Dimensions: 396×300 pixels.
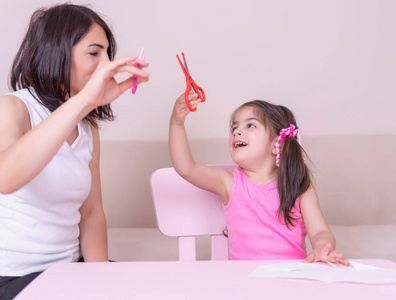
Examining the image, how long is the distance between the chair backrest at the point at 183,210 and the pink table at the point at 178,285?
512 millimetres

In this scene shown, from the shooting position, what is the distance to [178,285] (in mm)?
808

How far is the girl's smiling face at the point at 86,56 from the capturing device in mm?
1261

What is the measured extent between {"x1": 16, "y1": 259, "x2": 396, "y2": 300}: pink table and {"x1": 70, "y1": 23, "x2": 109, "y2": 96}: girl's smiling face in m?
0.54

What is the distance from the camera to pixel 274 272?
87 cm

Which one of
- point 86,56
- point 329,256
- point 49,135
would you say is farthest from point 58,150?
point 329,256

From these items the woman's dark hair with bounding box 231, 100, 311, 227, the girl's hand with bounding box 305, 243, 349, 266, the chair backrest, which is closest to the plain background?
the woman's dark hair with bounding box 231, 100, 311, 227

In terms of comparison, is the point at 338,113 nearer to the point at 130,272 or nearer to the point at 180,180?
the point at 180,180

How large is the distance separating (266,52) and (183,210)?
108 cm

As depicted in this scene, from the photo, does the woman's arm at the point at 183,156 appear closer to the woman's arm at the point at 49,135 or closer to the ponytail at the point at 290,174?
the ponytail at the point at 290,174

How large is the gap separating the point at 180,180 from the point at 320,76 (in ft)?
3.58

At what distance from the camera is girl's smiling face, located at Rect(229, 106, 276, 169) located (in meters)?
1.48

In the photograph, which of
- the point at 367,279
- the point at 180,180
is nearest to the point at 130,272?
the point at 367,279

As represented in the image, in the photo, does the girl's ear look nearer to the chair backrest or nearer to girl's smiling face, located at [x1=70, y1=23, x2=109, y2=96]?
the chair backrest

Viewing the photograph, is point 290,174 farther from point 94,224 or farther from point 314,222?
point 94,224
